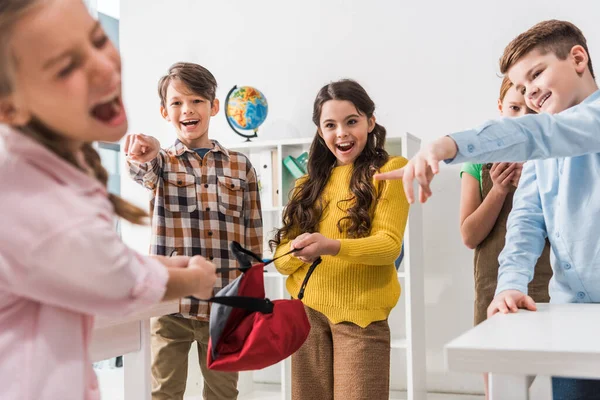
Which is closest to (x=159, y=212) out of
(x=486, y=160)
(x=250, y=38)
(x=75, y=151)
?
(x=486, y=160)

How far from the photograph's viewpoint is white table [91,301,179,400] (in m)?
1.60

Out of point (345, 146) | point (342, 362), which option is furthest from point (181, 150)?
point (342, 362)

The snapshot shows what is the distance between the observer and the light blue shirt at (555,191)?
1144mm

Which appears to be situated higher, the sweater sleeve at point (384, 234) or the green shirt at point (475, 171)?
the green shirt at point (475, 171)

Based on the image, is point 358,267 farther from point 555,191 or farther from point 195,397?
point 195,397

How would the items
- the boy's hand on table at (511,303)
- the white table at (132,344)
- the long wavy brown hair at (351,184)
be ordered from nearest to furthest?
1. the boy's hand on table at (511,303)
2. the white table at (132,344)
3. the long wavy brown hair at (351,184)

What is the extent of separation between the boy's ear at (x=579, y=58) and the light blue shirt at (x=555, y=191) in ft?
0.31

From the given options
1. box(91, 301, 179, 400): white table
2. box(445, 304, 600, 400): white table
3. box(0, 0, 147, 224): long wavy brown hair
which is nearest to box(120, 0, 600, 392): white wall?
box(91, 301, 179, 400): white table

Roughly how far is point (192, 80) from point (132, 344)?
3.52 feet

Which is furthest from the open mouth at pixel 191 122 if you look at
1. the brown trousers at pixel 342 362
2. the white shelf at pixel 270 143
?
the white shelf at pixel 270 143

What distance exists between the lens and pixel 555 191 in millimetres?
1408

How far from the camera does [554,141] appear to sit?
118 centimetres

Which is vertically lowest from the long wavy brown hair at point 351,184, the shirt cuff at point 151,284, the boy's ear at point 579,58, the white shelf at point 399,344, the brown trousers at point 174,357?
the white shelf at point 399,344

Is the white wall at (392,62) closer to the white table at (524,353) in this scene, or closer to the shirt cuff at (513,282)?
the shirt cuff at (513,282)
